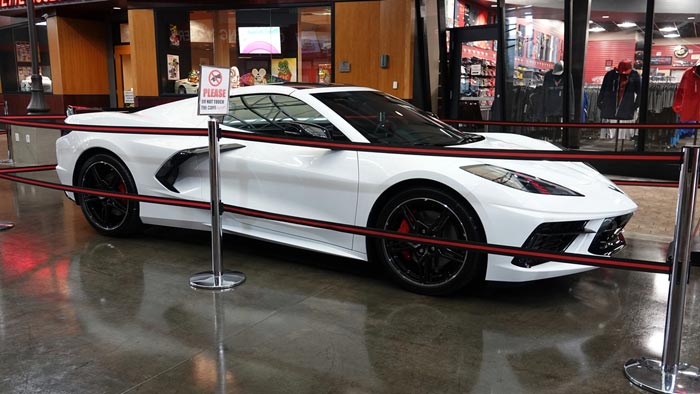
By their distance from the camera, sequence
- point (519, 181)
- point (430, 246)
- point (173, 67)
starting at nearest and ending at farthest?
point (519, 181)
point (430, 246)
point (173, 67)

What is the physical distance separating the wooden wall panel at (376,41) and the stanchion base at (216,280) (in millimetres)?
7176

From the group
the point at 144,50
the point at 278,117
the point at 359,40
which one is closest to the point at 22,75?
the point at 144,50

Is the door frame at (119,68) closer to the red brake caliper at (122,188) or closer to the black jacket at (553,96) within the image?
the black jacket at (553,96)

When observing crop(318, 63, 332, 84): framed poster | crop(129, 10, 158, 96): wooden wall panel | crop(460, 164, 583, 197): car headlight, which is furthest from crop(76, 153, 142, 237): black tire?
crop(129, 10, 158, 96): wooden wall panel

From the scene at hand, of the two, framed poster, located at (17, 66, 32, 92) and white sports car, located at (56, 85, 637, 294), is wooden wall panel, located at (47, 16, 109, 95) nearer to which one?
framed poster, located at (17, 66, 32, 92)

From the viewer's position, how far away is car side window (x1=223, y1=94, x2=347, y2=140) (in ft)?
13.4

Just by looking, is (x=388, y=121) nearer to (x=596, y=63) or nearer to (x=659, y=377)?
(x=659, y=377)

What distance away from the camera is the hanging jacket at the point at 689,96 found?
855 cm

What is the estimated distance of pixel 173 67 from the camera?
42.4ft

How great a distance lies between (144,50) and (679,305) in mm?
12343

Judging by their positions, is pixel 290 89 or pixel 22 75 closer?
pixel 290 89

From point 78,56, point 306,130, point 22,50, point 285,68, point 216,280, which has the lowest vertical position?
point 216,280

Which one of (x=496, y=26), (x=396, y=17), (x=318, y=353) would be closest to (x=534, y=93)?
(x=496, y=26)

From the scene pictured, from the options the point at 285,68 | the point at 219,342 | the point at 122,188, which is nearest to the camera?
the point at 219,342
